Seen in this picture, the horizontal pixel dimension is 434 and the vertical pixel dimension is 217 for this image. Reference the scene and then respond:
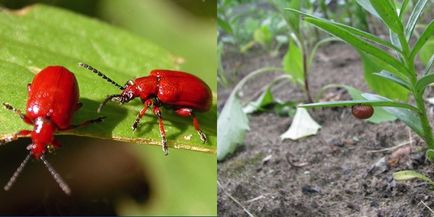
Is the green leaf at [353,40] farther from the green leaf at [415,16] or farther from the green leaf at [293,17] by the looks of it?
the green leaf at [293,17]

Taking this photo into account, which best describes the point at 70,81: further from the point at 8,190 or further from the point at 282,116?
the point at 282,116


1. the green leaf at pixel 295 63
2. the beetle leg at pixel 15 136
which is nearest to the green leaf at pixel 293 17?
the green leaf at pixel 295 63

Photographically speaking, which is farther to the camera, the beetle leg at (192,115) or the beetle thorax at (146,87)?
the beetle thorax at (146,87)

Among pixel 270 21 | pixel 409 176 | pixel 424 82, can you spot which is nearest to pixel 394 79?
pixel 424 82

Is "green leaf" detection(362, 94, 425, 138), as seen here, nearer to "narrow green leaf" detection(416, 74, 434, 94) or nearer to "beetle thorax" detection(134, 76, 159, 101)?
"narrow green leaf" detection(416, 74, 434, 94)

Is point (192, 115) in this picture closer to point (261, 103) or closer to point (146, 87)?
point (146, 87)

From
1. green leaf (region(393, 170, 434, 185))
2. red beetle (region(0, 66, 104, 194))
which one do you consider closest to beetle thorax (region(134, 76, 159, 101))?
red beetle (region(0, 66, 104, 194))

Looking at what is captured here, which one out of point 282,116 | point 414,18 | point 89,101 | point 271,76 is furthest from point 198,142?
point 271,76

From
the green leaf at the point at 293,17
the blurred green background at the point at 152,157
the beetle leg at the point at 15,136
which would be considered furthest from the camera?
the green leaf at the point at 293,17
